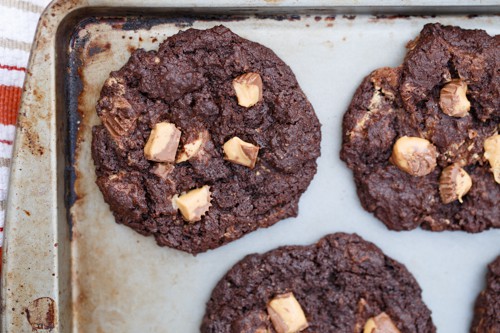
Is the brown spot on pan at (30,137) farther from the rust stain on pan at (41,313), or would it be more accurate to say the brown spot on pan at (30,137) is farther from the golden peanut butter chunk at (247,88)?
the golden peanut butter chunk at (247,88)

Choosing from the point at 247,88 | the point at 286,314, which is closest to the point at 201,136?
the point at 247,88

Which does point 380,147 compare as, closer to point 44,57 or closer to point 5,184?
point 44,57

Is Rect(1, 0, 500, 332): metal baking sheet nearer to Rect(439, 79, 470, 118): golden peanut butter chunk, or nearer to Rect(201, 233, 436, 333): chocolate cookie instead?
Rect(201, 233, 436, 333): chocolate cookie

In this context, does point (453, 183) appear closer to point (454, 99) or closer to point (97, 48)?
point (454, 99)

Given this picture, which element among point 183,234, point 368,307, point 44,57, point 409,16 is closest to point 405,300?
point 368,307

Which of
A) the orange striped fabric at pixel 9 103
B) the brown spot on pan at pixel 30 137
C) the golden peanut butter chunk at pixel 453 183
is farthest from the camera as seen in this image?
the orange striped fabric at pixel 9 103

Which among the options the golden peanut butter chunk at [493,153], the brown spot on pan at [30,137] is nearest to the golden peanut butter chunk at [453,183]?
the golden peanut butter chunk at [493,153]

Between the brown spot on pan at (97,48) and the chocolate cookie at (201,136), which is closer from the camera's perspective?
the chocolate cookie at (201,136)
